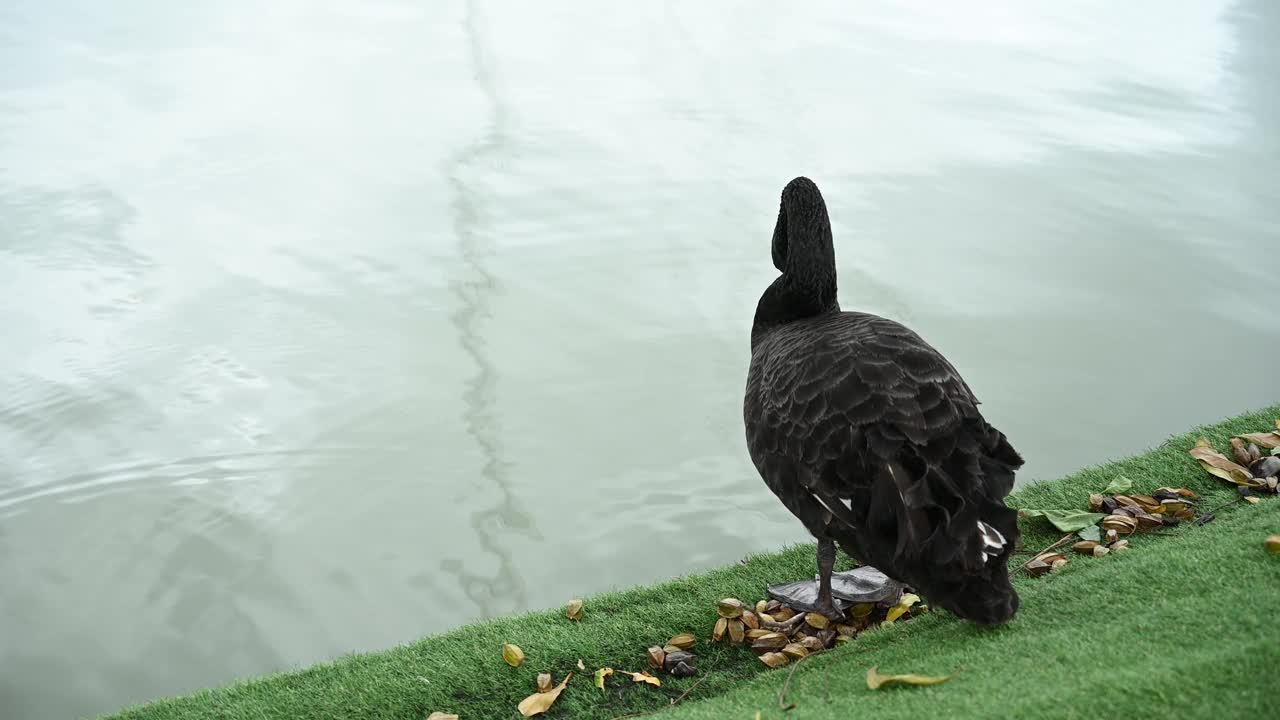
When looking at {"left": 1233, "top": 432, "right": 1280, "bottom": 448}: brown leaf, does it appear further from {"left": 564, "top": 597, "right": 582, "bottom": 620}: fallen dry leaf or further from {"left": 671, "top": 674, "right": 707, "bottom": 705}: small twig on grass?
{"left": 564, "top": 597, "right": 582, "bottom": 620}: fallen dry leaf

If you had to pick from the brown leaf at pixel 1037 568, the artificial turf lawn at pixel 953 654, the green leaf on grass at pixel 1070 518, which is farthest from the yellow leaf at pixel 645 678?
the green leaf on grass at pixel 1070 518

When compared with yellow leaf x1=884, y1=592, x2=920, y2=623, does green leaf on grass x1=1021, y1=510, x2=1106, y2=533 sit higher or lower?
higher

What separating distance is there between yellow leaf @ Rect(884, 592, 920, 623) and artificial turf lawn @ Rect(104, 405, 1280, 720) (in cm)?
13

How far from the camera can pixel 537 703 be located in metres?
2.08

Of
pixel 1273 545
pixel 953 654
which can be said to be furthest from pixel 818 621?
pixel 1273 545

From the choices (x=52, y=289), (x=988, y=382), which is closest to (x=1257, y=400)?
(x=988, y=382)

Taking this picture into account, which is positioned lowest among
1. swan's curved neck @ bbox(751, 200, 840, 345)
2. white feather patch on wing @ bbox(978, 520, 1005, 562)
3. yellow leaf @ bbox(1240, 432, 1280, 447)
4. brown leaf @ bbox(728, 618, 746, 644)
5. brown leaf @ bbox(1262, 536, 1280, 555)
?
brown leaf @ bbox(728, 618, 746, 644)

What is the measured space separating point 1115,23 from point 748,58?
161 inches

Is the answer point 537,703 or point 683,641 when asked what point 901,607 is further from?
point 537,703

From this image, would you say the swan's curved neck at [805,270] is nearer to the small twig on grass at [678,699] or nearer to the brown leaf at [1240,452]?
the small twig on grass at [678,699]

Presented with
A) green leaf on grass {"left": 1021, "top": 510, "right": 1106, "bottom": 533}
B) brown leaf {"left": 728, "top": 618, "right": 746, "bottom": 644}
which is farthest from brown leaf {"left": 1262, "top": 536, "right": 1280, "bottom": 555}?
brown leaf {"left": 728, "top": 618, "right": 746, "bottom": 644}

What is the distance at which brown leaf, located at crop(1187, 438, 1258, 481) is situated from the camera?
255 centimetres

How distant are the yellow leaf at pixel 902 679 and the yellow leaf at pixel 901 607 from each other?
46cm

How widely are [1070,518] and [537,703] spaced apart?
1.36 metres
